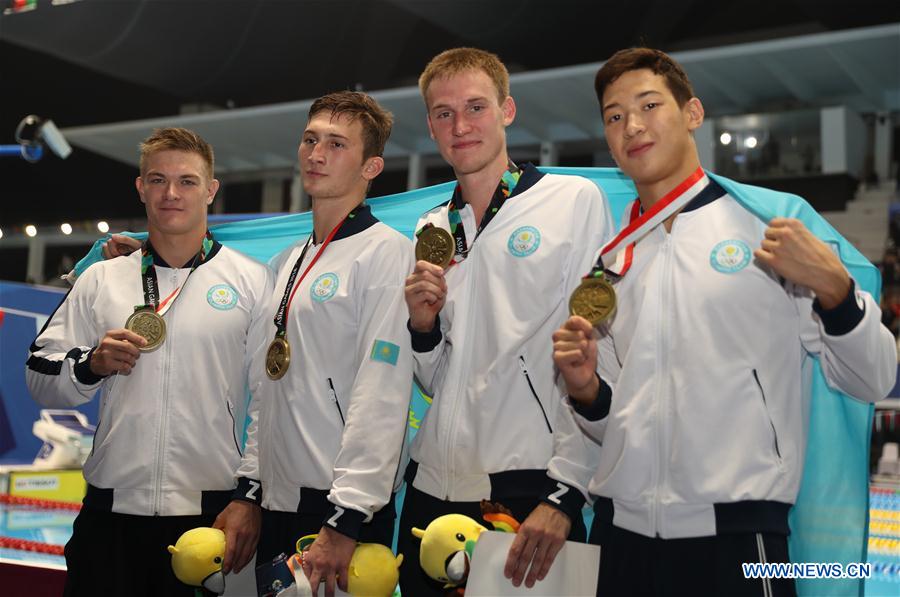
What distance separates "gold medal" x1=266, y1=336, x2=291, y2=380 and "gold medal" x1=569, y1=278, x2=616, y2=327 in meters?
1.04

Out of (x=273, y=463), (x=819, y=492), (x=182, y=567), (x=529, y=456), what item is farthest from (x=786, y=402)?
(x=182, y=567)

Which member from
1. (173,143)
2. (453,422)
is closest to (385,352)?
(453,422)

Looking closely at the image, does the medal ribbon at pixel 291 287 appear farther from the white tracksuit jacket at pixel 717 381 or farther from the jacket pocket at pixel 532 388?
the white tracksuit jacket at pixel 717 381

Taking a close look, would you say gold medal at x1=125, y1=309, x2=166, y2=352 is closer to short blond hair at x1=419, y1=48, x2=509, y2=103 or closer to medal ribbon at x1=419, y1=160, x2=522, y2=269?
medal ribbon at x1=419, y1=160, x2=522, y2=269

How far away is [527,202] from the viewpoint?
269cm

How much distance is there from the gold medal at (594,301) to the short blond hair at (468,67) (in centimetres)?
87

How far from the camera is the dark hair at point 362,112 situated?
3.10 meters

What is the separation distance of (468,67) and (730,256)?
42.8 inches

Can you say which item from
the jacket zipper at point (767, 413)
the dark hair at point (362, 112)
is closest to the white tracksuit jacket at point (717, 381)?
the jacket zipper at point (767, 413)

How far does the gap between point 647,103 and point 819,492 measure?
1.15 metres

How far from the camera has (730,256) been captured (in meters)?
2.20

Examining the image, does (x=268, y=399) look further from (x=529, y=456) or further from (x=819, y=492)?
(x=819, y=492)

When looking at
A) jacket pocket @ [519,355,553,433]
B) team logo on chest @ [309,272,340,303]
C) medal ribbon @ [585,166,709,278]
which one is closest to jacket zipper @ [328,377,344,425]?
team logo on chest @ [309,272,340,303]

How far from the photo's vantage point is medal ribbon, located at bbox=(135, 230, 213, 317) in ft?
10.8
